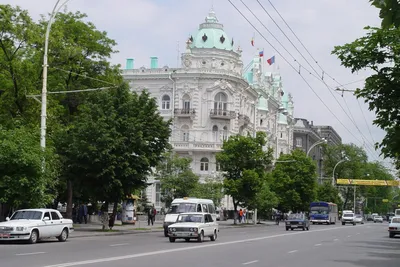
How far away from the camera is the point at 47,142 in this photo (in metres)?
40.4

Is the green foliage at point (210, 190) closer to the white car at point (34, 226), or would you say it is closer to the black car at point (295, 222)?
the black car at point (295, 222)

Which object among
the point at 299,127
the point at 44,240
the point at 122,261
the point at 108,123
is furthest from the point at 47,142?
the point at 299,127

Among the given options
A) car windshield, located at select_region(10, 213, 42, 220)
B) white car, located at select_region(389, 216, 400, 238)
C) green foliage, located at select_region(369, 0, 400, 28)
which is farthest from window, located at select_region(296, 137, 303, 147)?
green foliage, located at select_region(369, 0, 400, 28)

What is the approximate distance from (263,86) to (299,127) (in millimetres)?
41421

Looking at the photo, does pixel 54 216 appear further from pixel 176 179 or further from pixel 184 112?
Answer: pixel 184 112

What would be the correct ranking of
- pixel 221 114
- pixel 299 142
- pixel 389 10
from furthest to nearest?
pixel 299 142, pixel 221 114, pixel 389 10

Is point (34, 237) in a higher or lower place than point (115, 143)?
lower

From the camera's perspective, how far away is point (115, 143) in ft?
135

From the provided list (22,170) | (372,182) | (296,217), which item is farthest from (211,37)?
(22,170)

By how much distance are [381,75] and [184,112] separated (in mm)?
57880

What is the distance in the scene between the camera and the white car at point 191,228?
30.7 m

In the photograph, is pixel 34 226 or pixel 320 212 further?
pixel 320 212

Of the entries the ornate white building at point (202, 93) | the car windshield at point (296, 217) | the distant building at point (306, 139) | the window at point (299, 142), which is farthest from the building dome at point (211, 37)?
the window at point (299, 142)

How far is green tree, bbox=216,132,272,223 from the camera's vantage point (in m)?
66.4
